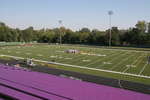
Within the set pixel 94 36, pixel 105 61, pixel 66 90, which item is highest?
pixel 94 36

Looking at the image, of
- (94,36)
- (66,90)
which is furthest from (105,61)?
(94,36)

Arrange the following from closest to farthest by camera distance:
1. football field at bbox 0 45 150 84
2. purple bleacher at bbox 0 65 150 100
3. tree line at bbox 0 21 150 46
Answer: purple bleacher at bbox 0 65 150 100, football field at bbox 0 45 150 84, tree line at bbox 0 21 150 46

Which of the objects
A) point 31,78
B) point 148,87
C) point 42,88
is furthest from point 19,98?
point 148,87

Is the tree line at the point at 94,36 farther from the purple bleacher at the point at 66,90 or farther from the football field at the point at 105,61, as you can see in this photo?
the purple bleacher at the point at 66,90

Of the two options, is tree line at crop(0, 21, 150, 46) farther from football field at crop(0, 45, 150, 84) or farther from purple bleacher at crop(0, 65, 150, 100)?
purple bleacher at crop(0, 65, 150, 100)

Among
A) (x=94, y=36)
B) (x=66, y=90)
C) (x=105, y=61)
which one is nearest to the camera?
(x=66, y=90)

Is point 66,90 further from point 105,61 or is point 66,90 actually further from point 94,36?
point 94,36

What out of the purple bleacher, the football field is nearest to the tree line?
the football field

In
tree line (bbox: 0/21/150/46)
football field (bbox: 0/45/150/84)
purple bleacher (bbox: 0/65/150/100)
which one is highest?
tree line (bbox: 0/21/150/46)

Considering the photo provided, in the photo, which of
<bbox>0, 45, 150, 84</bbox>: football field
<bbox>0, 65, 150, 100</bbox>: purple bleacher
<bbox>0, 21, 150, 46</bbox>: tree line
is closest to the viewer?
<bbox>0, 65, 150, 100</bbox>: purple bleacher

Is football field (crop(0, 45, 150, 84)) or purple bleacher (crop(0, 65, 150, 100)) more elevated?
purple bleacher (crop(0, 65, 150, 100))

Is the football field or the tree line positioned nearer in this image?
the football field

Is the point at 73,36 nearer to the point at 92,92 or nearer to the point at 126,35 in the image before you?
the point at 126,35

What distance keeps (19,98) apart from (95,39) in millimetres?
70445
